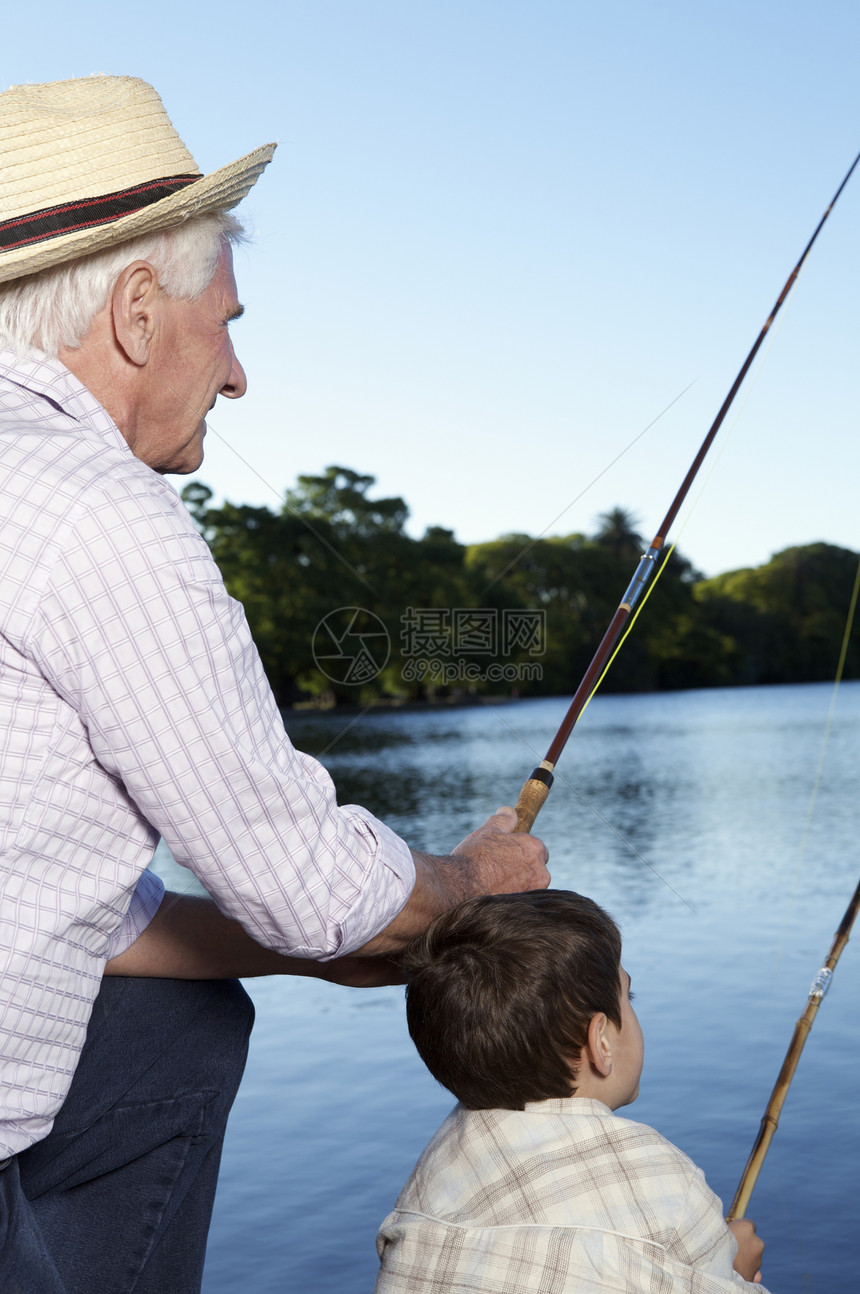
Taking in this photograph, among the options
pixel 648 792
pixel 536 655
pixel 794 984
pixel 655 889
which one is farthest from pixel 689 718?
pixel 794 984

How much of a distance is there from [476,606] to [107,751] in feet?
39.1

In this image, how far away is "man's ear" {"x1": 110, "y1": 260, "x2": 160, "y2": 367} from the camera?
1.36 metres

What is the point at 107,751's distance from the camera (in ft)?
3.81

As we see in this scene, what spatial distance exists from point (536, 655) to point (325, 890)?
3171 cm

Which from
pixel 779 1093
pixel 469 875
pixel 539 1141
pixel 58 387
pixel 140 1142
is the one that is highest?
pixel 58 387

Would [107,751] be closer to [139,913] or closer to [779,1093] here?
[139,913]

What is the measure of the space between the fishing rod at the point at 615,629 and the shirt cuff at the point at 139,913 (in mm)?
582

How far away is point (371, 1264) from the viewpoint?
10.4 ft

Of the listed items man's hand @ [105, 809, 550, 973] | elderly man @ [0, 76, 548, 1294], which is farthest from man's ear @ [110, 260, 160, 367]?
man's hand @ [105, 809, 550, 973]

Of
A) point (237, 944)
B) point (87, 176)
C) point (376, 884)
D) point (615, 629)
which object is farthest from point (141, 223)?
point (615, 629)

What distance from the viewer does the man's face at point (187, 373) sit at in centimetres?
143

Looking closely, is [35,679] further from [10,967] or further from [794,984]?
[794,984]

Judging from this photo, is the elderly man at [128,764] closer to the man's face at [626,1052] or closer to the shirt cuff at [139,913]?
the shirt cuff at [139,913]

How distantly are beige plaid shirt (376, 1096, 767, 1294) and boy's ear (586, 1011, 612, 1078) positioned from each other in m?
0.05
